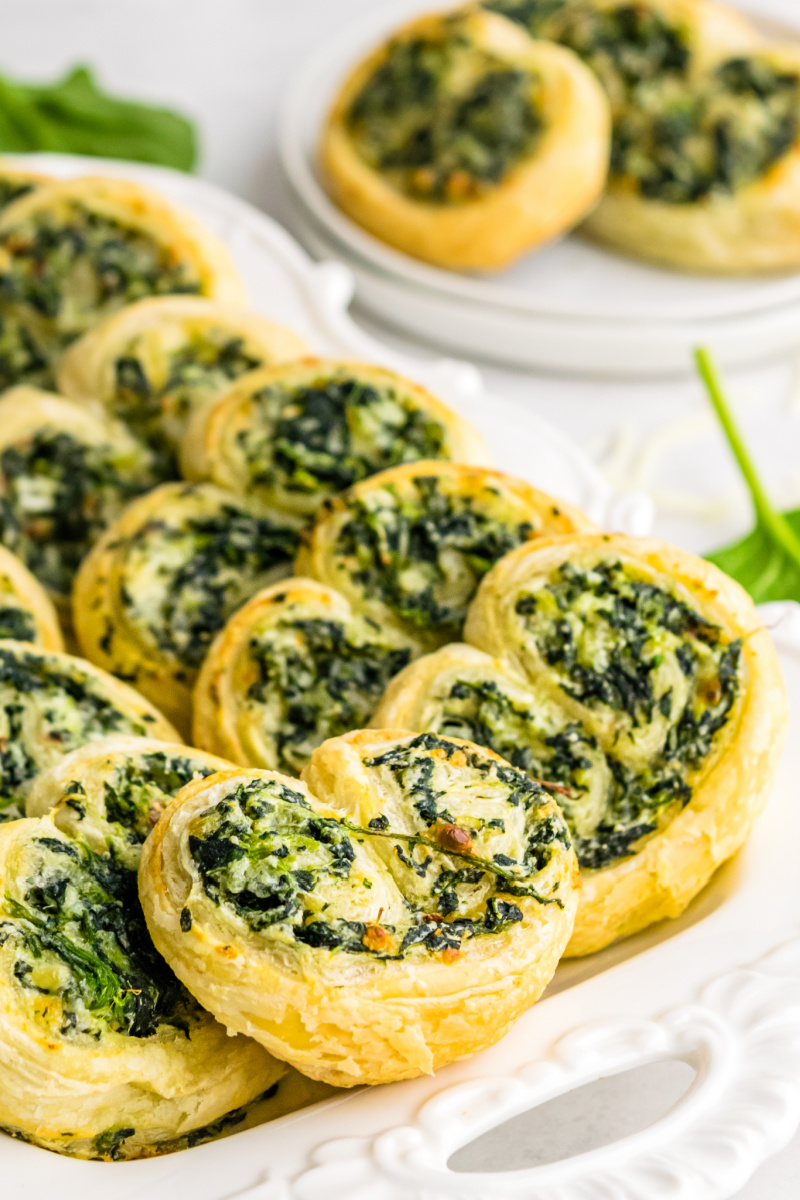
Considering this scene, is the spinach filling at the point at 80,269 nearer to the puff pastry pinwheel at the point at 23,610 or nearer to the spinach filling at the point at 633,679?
the puff pastry pinwheel at the point at 23,610

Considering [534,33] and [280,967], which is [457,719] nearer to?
[280,967]

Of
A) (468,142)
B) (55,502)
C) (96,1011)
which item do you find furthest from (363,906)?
(468,142)

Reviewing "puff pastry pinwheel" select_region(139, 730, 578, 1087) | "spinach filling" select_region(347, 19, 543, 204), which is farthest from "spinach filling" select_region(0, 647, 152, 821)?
"spinach filling" select_region(347, 19, 543, 204)

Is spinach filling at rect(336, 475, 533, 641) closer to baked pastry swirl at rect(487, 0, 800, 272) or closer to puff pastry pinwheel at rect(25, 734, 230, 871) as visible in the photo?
puff pastry pinwheel at rect(25, 734, 230, 871)

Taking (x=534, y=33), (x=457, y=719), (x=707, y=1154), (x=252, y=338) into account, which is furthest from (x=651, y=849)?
(x=534, y=33)

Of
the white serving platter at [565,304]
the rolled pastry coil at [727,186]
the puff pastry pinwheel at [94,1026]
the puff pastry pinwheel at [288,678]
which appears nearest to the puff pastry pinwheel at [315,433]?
the puff pastry pinwheel at [288,678]
